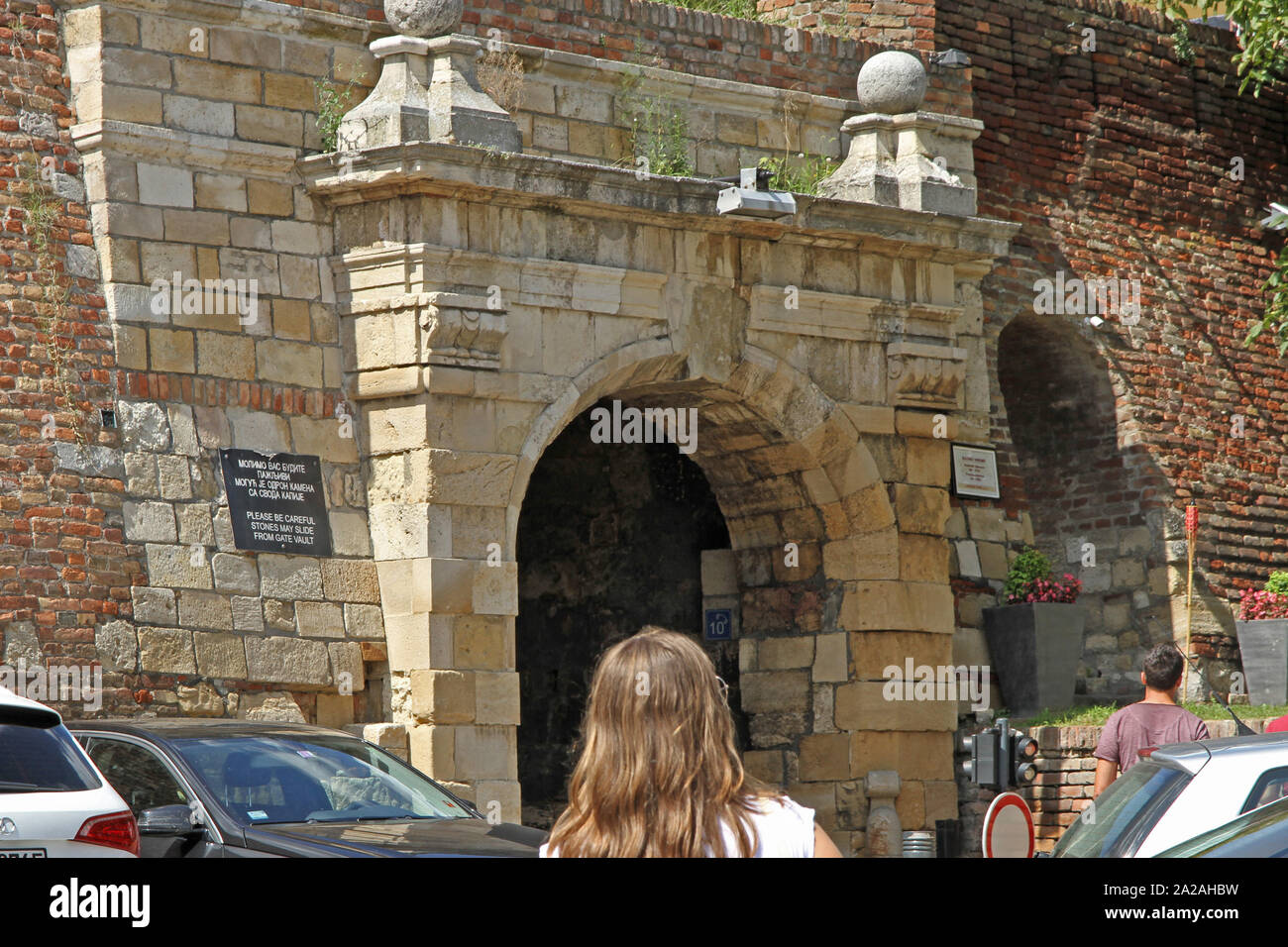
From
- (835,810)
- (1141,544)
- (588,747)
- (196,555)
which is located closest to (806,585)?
(835,810)

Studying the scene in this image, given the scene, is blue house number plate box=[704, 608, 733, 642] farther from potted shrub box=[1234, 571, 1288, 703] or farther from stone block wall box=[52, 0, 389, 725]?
potted shrub box=[1234, 571, 1288, 703]

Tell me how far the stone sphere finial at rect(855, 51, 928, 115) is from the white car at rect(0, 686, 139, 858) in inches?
Result: 317

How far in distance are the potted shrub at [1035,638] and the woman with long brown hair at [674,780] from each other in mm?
10151

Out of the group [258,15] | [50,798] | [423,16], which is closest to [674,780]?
[50,798]

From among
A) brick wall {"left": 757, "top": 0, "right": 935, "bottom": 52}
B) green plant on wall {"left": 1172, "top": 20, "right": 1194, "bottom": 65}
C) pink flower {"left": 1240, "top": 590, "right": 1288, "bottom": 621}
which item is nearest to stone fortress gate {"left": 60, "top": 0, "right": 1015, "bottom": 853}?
brick wall {"left": 757, "top": 0, "right": 935, "bottom": 52}

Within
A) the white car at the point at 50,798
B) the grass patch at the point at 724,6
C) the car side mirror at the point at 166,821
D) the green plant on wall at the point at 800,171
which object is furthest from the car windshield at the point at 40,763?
the grass patch at the point at 724,6

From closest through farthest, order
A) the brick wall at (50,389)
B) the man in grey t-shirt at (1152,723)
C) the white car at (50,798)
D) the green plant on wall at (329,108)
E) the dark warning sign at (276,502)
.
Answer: the white car at (50,798) → the man in grey t-shirt at (1152,723) → the brick wall at (50,389) → the dark warning sign at (276,502) → the green plant on wall at (329,108)

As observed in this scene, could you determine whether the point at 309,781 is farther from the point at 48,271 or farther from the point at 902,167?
the point at 902,167

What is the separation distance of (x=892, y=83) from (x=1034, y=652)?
402cm

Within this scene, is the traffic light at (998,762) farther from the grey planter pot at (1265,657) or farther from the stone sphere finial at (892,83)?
the grey planter pot at (1265,657)

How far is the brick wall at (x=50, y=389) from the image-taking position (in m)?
10.1

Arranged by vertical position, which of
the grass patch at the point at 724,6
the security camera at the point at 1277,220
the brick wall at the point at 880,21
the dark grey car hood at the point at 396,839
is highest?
the grass patch at the point at 724,6
